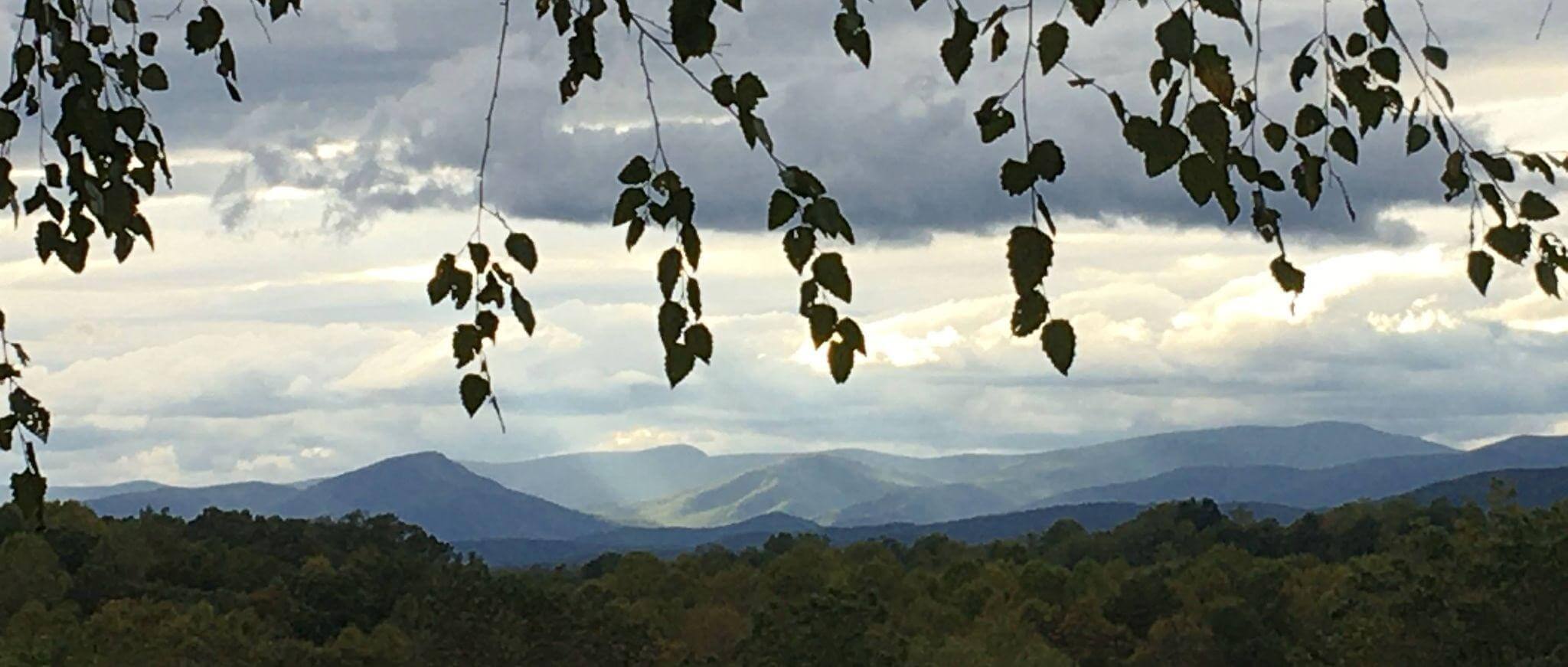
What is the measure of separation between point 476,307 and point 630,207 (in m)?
0.72

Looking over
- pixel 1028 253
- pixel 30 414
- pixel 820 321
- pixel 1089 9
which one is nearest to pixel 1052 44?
pixel 1089 9

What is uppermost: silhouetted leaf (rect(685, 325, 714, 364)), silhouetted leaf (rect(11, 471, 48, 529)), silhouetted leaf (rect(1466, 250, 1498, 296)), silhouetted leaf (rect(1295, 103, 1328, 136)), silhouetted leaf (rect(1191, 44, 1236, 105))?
silhouetted leaf (rect(1295, 103, 1328, 136))

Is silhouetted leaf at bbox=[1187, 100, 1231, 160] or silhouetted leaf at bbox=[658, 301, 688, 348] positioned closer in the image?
silhouetted leaf at bbox=[1187, 100, 1231, 160]

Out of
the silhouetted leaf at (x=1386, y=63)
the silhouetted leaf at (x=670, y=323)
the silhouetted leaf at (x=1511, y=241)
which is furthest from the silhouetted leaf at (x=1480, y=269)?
the silhouetted leaf at (x=670, y=323)

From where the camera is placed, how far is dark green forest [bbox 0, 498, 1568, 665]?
47.4 m

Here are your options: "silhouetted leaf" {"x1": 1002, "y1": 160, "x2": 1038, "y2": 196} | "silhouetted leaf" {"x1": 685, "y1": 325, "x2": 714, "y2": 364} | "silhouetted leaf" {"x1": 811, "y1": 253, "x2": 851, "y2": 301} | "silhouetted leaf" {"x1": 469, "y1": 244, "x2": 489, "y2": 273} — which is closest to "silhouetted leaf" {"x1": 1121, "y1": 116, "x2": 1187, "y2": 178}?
"silhouetted leaf" {"x1": 1002, "y1": 160, "x2": 1038, "y2": 196}

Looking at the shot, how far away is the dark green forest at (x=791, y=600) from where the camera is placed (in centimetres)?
4741

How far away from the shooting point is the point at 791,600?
6425 cm

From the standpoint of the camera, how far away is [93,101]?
5500 mm

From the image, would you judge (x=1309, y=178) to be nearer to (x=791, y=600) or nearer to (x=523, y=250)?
(x=523, y=250)

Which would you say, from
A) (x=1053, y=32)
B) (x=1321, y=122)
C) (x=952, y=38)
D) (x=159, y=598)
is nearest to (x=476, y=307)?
(x=952, y=38)

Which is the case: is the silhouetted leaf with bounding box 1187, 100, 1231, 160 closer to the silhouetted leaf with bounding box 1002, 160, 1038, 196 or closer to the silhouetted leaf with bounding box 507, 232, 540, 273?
the silhouetted leaf with bounding box 1002, 160, 1038, 196

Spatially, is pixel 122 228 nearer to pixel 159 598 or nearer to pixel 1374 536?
pixel 159 598

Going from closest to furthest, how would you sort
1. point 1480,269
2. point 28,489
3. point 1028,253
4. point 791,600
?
point 1028,253
point 1480,269
point 28,489
point 791,600
